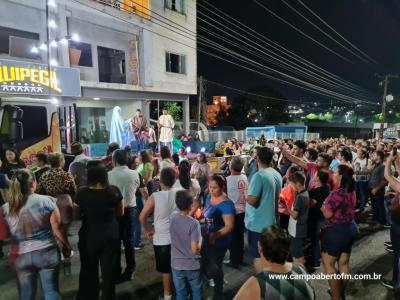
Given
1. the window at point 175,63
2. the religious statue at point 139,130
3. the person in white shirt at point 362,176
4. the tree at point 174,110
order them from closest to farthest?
1. the person in white shirt at point 362,176
2. the religious statue at point 139,130
3. the window at point 175,63
4. the tree at point 174,110

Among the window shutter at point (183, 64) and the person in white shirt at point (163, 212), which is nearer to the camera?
the person in white shirt at point (163, 212)

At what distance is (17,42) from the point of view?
12719 millimetres

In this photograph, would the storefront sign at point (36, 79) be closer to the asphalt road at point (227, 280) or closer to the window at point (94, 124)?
the window at point (94, 124)

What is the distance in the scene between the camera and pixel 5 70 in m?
10.3

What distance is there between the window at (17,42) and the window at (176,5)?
30.7 feet

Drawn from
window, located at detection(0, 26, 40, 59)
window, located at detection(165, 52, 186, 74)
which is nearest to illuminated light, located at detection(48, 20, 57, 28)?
window, located at detection(0, 26, 40, 59)

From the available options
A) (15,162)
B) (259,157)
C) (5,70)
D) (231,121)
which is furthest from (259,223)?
(231,121)

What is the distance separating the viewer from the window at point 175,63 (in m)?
19.6

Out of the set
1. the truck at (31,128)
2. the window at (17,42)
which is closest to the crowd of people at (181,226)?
the truck at (31,128)

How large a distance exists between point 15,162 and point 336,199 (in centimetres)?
582

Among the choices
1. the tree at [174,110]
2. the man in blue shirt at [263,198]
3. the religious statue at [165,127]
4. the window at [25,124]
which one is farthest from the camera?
the tree at [174,110]

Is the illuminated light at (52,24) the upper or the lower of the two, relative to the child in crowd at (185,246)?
upper

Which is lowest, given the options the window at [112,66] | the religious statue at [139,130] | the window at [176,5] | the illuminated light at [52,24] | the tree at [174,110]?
the religious statue at [139,130]

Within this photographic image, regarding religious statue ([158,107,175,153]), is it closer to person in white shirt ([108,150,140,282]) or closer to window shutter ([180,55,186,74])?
window shutter ([180,55,186,74])
